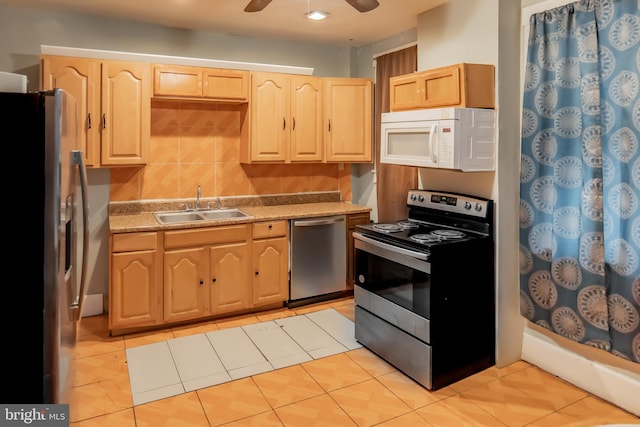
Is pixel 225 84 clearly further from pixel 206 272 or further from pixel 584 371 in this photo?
pixel 584 371

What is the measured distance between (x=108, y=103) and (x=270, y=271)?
185cm

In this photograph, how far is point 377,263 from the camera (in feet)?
10.1

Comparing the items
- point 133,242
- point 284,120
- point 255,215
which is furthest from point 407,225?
point 133,242

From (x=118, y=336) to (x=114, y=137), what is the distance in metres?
1.53

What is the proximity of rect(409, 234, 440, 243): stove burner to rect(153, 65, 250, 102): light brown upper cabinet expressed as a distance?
6.54ft

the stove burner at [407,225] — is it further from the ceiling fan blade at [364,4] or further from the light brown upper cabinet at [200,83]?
Answer: the light brown upper cabinet at [200,83]

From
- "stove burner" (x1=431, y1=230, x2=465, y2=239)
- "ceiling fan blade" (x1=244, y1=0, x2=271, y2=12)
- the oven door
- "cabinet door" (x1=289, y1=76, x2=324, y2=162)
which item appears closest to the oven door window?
the oven door

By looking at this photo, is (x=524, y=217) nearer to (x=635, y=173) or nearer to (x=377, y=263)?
(x=635, y=173)

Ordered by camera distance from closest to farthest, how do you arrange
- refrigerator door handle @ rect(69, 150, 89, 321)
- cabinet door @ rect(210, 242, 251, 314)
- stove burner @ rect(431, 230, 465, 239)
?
refrigerator door handle @ rect(69, 150, 89, 321)
stove burner @ rect(431, 230, 465, 239)
cabinet door @ rect(210, 242, 251, 314)

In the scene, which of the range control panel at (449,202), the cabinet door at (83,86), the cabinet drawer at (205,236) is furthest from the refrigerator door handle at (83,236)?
the range control panel at (449,202)

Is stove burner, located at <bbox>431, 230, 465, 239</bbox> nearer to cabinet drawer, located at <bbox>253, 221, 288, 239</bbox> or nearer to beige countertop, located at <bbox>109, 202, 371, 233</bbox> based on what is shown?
beige countertop, located at <bbox>109, 202, 371, 233</bbox>

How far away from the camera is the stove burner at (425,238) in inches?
108

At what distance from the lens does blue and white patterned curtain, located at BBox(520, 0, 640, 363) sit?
7.61 feet

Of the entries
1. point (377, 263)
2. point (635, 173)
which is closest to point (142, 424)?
point (377, 263)
